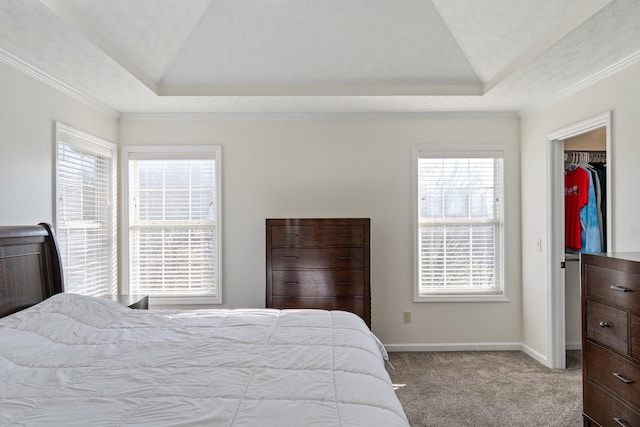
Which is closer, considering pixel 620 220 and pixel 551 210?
pixel 620 220

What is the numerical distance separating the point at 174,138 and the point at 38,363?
2954 mm

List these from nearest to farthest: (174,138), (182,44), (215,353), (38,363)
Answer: (38,363)
(215,353)
(182,44)
(174,138)

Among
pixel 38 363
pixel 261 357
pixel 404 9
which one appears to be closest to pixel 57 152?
pixel 38 363

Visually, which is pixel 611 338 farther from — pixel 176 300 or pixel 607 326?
pixel 176 300

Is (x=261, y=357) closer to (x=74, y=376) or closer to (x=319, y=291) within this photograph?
(x=74, y=376)

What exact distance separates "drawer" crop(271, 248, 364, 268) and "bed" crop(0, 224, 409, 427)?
1.25 m

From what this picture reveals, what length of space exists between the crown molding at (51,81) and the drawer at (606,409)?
13.0 ft

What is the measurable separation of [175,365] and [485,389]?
260 cm

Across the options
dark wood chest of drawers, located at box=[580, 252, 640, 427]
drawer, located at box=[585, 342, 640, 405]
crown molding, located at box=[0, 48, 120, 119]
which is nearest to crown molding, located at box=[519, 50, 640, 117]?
dark wood chest of drawers, located at box=[580, 252, 640, 427]

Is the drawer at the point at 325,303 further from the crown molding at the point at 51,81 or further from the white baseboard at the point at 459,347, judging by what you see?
the crown molding at the point at 51,81

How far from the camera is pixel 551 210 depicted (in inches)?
147

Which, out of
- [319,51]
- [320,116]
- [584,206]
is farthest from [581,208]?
[319,51]

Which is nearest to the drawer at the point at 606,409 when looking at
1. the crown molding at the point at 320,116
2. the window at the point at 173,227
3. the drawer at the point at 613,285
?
the drawer at the point at 613,285

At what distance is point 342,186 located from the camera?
14.0 feet
